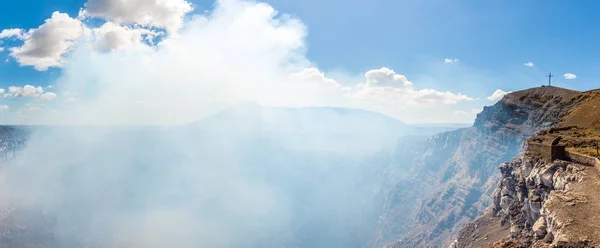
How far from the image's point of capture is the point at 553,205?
94.0 feet

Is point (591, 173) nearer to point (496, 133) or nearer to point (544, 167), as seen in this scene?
point (544, 167)

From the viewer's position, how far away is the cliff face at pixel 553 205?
24.0m

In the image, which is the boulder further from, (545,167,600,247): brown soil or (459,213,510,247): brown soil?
(459,213,510,247): brown soil

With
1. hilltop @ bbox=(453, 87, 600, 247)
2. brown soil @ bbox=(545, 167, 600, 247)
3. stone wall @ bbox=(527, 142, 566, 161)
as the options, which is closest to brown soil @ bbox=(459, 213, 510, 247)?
hilltop @ bbox=(453, 87, 600, 247)

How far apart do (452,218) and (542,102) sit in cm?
8744

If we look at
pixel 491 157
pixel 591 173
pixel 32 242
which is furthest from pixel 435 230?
pixel 32 242

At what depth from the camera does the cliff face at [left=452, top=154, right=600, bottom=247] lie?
24000mm

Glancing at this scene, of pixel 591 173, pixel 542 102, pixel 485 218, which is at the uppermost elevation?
pixel 542 102

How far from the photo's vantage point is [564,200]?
1137 inches

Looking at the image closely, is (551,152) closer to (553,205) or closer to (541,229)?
(541,229)

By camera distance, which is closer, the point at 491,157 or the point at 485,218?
the point at 485,218

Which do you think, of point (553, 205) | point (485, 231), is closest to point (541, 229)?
point (553, 205)

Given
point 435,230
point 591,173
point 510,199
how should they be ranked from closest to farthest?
point 591,173 → point 510,199 → point 435,230

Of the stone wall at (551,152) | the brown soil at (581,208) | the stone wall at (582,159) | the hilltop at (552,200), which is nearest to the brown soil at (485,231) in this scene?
the hilltop at (552,200)
